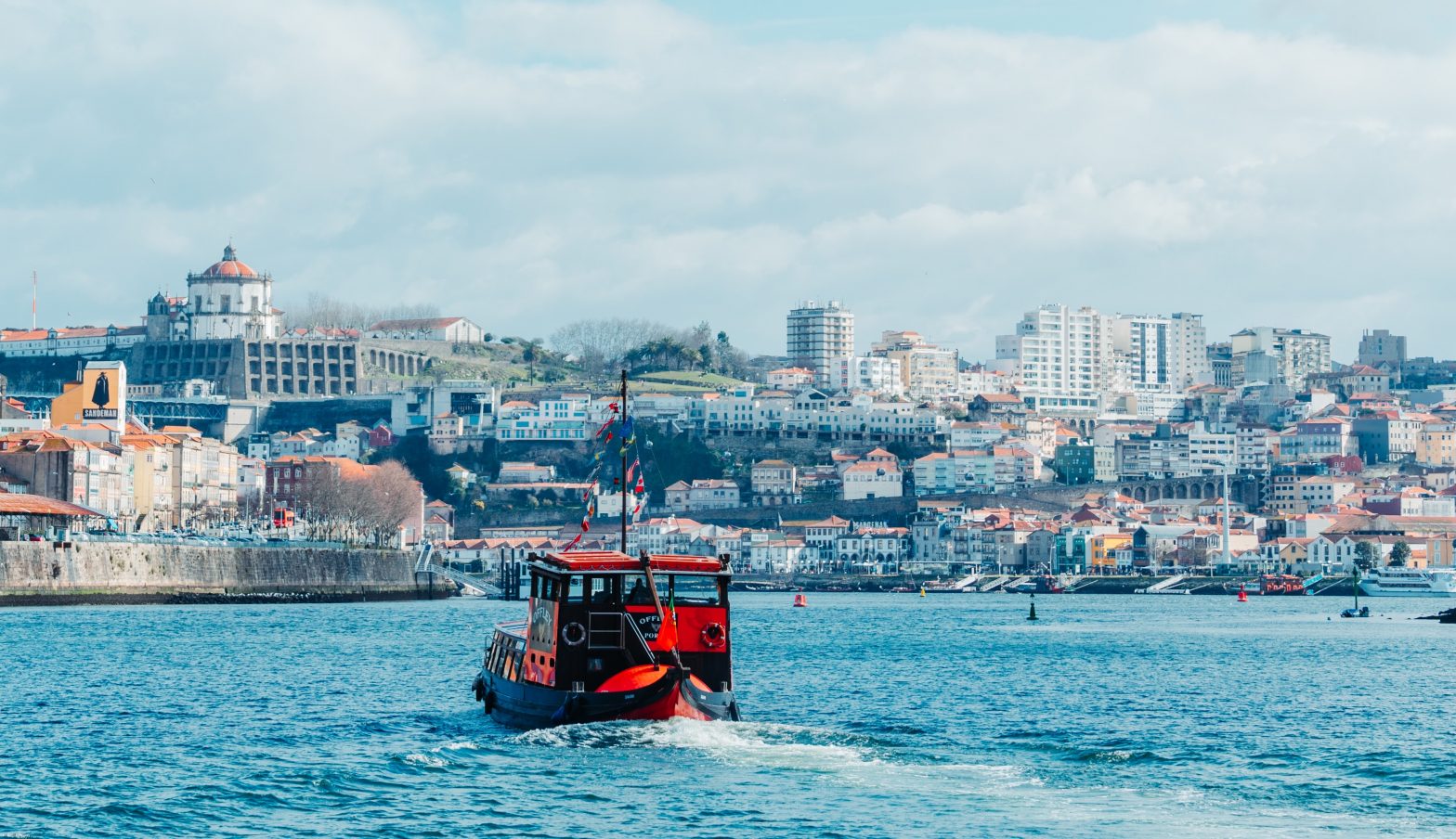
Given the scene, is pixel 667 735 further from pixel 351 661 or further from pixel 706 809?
pixel 351 661

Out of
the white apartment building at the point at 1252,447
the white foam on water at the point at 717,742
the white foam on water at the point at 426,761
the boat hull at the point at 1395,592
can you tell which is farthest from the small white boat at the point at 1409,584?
the white foam on water at the point at 426,761

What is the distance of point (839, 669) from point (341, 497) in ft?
254

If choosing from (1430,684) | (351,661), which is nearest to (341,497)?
(351,661)

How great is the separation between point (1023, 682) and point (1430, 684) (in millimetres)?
7519

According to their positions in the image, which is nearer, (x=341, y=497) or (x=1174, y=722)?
(x=1174, y=722)

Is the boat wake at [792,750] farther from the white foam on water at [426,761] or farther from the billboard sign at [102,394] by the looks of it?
the billboard sign at [102,394]

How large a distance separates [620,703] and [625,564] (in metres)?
1.90

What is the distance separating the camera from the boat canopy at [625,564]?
98.3ft

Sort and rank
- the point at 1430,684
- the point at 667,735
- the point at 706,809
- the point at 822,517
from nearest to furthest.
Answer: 1. the point at 706,809
2. the point at 667,735
3. the point at 1430,684
4. the point at 822,517

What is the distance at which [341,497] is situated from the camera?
12181 cm

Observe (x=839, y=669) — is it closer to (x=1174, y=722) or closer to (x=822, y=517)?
(x=1174, y=722)

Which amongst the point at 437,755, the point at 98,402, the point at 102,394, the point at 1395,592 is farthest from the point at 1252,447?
the point at 437,755

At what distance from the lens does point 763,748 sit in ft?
95.0

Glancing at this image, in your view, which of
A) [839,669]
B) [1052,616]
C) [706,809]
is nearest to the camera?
[706,809]
